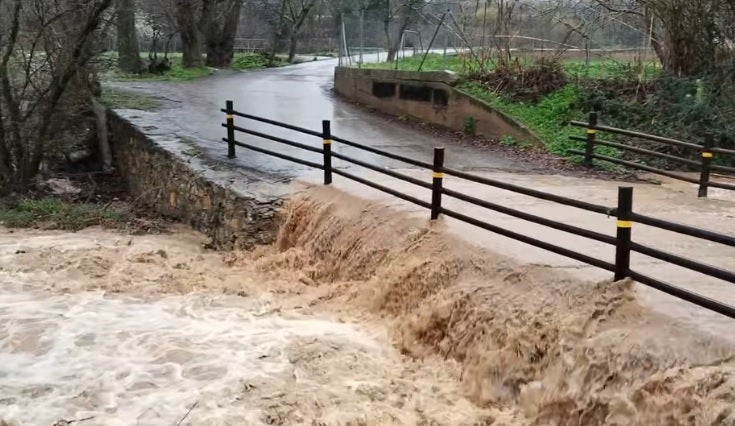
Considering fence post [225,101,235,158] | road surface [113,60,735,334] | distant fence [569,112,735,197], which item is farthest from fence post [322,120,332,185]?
distant fence [569,112,735,197]

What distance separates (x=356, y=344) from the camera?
7164mm

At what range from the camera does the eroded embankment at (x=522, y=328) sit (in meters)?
4.90

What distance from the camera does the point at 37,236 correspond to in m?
11.6

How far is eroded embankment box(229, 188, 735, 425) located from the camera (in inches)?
193

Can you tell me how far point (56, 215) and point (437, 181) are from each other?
7508 mm

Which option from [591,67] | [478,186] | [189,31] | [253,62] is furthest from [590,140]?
[253,62]

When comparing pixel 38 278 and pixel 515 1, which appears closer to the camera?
pixel 38 278

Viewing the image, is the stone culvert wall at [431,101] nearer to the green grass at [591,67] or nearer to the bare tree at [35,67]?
the green grass at [591,67]

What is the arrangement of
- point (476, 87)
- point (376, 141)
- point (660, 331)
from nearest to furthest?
point (660, 331)
point (376, 141)
point (476, 87)

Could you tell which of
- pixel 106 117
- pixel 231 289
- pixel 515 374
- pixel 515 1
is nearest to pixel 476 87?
pixel 515 1

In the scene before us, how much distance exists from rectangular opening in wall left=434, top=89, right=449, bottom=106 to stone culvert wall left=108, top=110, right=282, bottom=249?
5818 mm

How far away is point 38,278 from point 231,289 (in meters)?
2.34

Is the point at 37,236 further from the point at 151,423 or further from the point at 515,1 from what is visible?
the point at 515,1

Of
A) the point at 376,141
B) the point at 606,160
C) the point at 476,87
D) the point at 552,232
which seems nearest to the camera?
the point at 552,232
